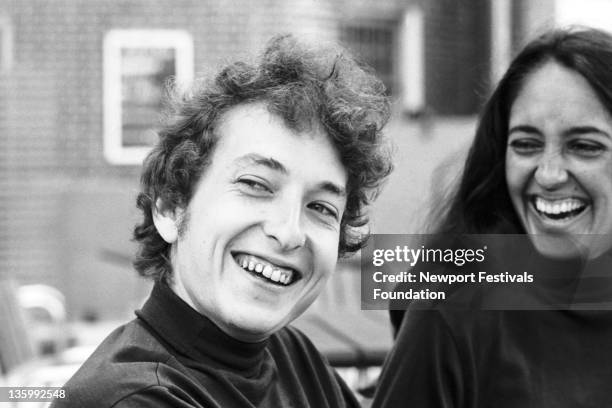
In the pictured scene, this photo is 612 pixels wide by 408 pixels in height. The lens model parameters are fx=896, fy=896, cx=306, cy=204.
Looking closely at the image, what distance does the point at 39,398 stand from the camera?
160 cm

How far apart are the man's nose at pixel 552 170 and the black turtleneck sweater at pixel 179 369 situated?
0.56 metres

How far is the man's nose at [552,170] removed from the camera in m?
1.59

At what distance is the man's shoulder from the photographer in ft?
4.06

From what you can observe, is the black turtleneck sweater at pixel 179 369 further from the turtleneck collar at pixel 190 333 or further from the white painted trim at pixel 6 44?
the white painted trim at pixel 6 44

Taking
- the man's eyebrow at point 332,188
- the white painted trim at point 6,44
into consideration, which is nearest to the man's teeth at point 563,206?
the man's eyebrow at point 332,188

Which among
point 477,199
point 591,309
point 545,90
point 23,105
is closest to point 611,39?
point 545,90

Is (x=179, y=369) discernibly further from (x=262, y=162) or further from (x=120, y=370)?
(x=262, y=162)

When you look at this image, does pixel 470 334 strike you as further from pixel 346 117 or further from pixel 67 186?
pixel 67 186

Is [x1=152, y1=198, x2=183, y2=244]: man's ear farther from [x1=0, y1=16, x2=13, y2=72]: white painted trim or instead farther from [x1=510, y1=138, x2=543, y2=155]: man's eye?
[x1=0, y1=16, x2=13, y2=72]: white painted trim

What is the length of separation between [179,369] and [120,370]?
0.10 m

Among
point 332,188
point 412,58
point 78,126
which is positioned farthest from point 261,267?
point 412,58

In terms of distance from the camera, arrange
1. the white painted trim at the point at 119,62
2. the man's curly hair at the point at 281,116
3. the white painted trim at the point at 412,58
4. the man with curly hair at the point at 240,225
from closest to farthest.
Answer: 1. the man with curly hair at the point at 240,225
2. the man's curly hair at the point at 281,116
3. the white painted trim at the point at 119,62
4. the white painted trim at the point at 412,58

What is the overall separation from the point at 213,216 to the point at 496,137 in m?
0.68

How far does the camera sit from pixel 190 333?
1.40m
